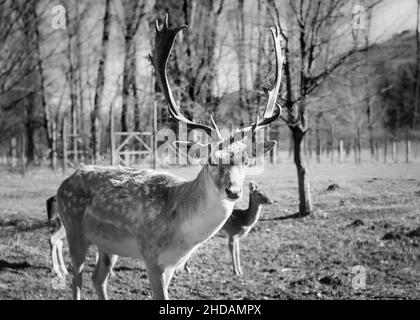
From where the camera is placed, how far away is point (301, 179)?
593 centimetres

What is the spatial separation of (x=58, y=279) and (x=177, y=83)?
4387 millimetres

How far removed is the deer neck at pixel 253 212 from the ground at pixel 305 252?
1.06ft

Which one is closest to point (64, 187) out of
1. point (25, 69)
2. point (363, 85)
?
point (363, 85)

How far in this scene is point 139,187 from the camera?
288 cm

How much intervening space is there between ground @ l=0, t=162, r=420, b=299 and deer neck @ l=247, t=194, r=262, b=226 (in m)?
0.32

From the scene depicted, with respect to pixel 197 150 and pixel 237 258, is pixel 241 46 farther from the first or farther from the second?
pixel 197 150

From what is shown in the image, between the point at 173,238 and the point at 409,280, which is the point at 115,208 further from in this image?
the point at 409,280

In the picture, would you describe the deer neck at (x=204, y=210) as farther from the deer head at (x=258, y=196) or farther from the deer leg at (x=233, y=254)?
the deer head at (x=258, y=196)

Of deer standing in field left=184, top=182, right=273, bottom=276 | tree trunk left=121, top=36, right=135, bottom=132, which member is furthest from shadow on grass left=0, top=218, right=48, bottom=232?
tree trunk left=121, top=36, right=135, bottom=132

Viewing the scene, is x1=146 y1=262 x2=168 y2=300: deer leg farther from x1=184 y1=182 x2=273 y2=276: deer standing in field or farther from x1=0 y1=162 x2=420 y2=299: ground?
x1=184 y1=182 x2=273 y2=276: deer standing in field

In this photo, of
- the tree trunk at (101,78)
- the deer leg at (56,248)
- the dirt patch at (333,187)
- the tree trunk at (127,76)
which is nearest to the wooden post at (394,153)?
the dirt patch at (333,187)

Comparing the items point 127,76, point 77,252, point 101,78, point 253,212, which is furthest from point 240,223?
point 127,76

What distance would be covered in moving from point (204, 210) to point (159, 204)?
365 mm

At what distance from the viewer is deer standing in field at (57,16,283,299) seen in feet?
8.20
